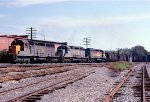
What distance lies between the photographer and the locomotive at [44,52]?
43.7 meters

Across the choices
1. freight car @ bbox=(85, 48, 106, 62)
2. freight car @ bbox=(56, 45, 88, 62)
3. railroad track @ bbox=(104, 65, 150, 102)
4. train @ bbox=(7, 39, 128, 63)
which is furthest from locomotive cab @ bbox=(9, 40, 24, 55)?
freight car @ bbox=(85, 48, 106, 62)

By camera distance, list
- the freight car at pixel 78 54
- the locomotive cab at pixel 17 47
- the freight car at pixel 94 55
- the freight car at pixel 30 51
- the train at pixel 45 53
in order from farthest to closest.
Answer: the freight car at pixel 94 55, the freight car at pixel 78 54, the train at pixel 45 53, the freight car at pixel 30 51, the locomotive cab at pixel 17 47

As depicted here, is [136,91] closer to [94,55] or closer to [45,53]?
[45,53]

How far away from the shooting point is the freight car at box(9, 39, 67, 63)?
4309cm

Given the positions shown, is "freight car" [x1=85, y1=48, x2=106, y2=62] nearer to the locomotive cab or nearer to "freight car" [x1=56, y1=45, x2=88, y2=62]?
"freight car" [x1=56, y1=45, x2=88, y2=62]

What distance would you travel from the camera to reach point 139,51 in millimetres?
177000

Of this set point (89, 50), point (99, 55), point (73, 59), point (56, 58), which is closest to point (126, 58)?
point (99, 55)

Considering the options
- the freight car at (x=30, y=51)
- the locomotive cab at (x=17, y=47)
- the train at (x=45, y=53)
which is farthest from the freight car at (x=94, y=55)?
the locomotive cab at (x=17, y=47)

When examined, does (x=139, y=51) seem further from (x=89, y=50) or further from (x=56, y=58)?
(x=56, y=58)

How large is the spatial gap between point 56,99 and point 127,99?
2327mm

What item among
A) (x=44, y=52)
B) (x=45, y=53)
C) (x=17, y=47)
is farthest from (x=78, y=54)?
(x=17, y=47)

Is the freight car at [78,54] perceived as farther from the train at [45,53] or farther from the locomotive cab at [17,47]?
the locomotive cab at [17,47]

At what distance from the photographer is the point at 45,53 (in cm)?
5131

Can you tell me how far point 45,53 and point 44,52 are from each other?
42 cm
